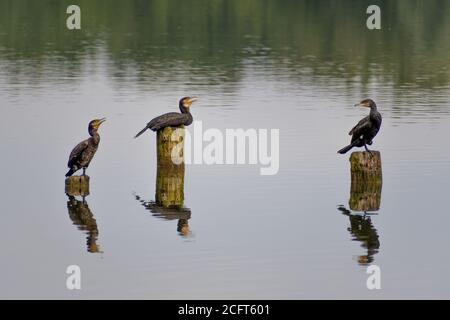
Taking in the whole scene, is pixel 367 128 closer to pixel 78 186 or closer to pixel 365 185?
pixel 365 185

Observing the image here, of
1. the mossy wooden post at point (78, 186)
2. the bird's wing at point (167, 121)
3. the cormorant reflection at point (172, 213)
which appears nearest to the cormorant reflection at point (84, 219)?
the mossy wooden post at point (78, 186)

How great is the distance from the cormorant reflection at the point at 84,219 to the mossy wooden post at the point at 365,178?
4490 mm

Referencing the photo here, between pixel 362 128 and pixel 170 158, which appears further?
pixel 170 158

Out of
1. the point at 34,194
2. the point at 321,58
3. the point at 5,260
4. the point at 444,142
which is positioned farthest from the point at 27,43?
the point at 5,260

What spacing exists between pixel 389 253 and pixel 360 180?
12.9 feet

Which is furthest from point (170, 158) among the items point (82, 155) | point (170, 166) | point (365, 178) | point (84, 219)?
point (365, 178)

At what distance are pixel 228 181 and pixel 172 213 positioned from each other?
2687 millimetres

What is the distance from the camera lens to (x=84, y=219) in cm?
2538

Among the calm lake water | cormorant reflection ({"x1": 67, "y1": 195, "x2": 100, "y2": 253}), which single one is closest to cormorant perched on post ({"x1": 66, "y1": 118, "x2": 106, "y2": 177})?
the calm lake water

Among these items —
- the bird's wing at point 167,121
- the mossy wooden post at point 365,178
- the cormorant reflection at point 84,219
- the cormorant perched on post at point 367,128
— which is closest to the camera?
the cormorant reflection at point 84,219

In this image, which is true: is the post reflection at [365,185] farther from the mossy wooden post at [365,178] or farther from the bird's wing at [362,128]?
the bird's wing at [362,128]

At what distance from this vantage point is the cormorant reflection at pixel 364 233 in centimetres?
2273

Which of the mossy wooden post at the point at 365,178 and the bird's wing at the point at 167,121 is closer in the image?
the mossy wooden post at the point at 365,178

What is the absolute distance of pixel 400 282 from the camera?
2116 cm
